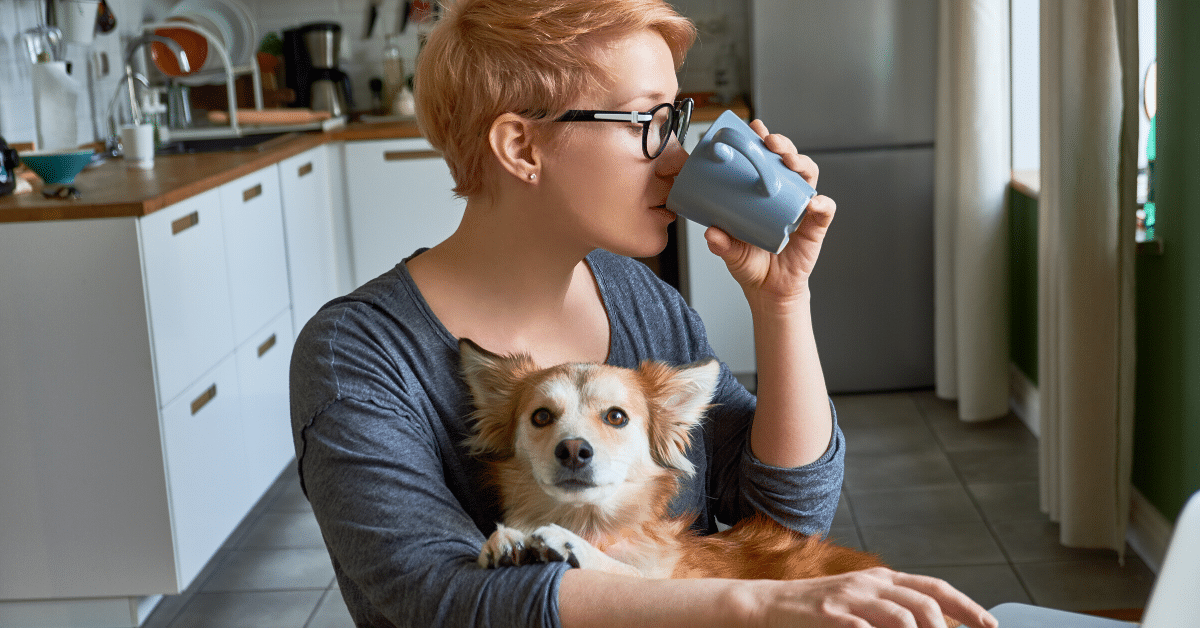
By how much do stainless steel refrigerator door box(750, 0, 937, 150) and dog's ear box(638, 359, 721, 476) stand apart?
113 inches

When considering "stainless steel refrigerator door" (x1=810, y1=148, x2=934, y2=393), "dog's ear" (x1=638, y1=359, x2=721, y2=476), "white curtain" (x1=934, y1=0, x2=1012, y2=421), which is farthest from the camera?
"stainless steel refrigerator door" (x1=810, y1=148, x2=934, y2=393)

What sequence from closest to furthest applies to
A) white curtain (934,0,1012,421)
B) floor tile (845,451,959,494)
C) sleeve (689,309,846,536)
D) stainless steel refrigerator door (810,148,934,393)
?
sleeve (689,309,846,536), floor tile (845,451,959,494), white curtain (934,0,1012,421), stainless steel refrigerator door (810,148,934,393)

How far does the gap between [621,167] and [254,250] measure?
2247 mm

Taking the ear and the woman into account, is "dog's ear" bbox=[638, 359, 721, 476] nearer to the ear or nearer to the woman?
the woman

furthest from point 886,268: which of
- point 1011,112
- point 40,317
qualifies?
point 40,317

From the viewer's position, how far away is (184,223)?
A: 2.40m

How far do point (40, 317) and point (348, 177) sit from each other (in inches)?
68.6

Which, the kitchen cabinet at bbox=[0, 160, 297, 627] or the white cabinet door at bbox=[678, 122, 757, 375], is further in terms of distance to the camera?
the white cabinet door at bbox=[678, 122, 757, 375]

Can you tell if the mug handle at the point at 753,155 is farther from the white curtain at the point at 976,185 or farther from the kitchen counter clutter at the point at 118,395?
the white curtain at the point at 976,185

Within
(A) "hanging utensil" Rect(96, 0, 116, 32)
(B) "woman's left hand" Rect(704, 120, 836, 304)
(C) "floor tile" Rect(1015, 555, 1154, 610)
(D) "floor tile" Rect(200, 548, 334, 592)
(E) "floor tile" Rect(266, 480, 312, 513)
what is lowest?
(C) "floor tile" Rect(1015, 555, 1154, 610)

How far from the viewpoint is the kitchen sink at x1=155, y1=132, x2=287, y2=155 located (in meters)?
3.43

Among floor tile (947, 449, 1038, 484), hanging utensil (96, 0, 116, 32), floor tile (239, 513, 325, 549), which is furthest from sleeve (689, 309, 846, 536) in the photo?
hanging utensil (96, 0, 116, 32)

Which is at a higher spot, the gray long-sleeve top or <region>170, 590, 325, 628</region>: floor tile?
the gray long-sleeve top

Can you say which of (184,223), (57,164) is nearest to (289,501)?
(184,223)
